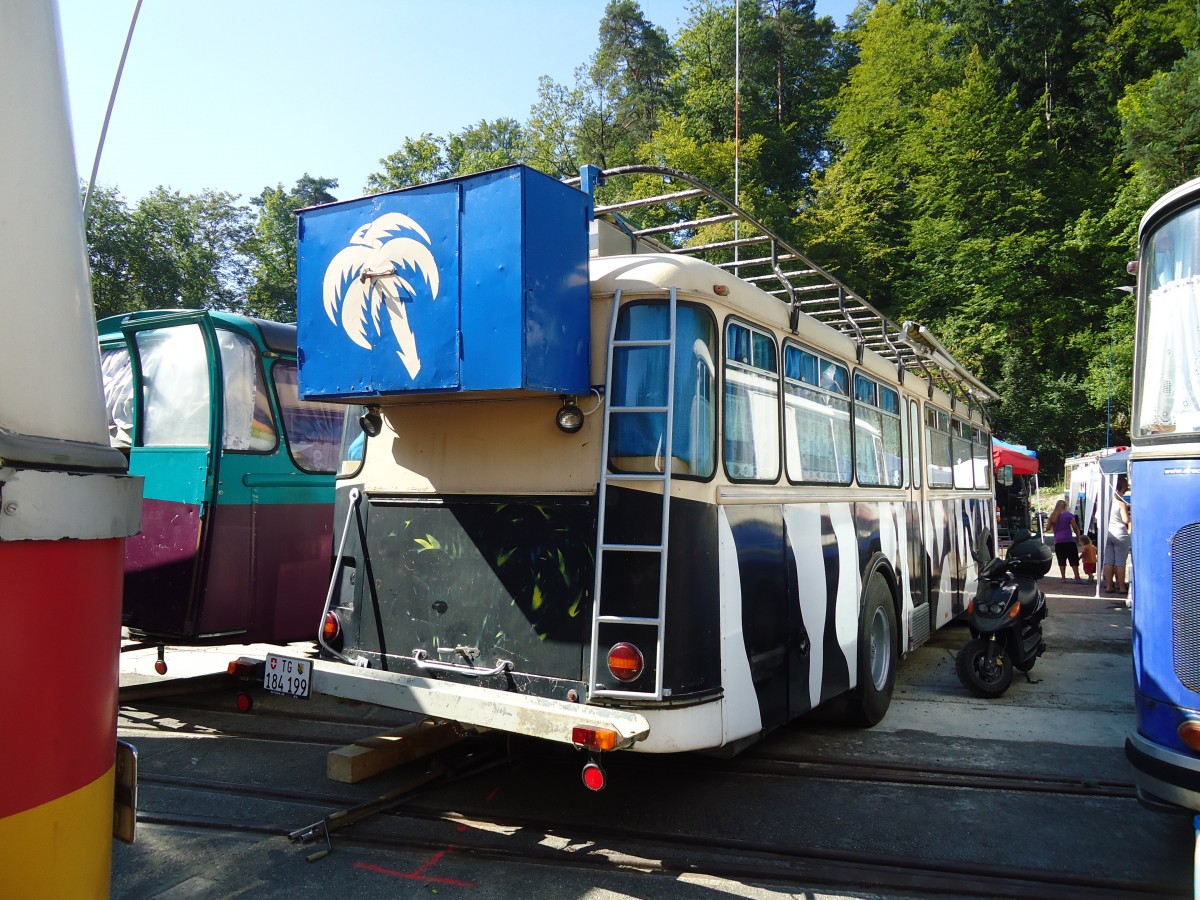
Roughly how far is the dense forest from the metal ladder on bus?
2819cm

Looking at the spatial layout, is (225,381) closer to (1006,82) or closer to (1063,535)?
(1063,535)

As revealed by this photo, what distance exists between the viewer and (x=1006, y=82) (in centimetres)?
4172

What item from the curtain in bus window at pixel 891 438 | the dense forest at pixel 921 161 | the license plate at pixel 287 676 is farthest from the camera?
the dense forest at pixel 921 161

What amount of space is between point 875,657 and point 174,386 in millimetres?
6055

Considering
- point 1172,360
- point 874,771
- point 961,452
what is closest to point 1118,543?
point 961,452

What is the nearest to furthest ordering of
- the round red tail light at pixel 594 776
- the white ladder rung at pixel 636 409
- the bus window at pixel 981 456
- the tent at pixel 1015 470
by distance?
the round red tail light at pixel 594 776 < the white ladder rung at pixel 636 409 < the bus window at pixel 981 456 < the tent at pixel 1015 470

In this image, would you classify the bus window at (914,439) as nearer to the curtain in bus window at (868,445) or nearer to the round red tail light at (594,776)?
the curtain in bus window at (868,445)

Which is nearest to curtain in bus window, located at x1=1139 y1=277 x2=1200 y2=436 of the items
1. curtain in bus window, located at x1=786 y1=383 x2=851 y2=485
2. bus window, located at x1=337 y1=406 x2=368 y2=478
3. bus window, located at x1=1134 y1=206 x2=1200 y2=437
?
bus window, located at x1=1134 y1=206 x2=1200 y2=437

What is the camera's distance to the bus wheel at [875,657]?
20.4 ft

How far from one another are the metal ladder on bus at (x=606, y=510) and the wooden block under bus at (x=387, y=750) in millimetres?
1150

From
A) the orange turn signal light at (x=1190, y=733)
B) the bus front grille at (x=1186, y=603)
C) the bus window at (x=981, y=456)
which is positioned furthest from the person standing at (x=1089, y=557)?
the orange turn signal light at (x=1190, y=733)

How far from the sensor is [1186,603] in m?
3.82

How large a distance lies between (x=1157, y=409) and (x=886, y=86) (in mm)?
42038

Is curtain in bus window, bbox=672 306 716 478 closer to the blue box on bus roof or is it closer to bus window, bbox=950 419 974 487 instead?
the blue box on bus roof
